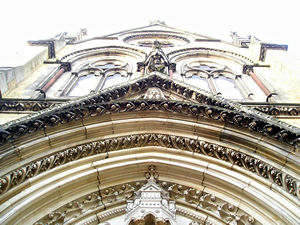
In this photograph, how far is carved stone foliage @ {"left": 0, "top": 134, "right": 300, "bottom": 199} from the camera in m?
6.06

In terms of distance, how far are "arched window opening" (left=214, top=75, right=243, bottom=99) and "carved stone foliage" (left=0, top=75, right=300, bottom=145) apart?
3816 millimetres

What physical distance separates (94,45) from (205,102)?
12298 millimetres

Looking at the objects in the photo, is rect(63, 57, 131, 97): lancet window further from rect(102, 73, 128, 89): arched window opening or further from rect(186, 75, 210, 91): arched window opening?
rect(186, 75, 210, 91): arched window opening

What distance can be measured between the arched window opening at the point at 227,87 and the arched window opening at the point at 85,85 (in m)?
5.35

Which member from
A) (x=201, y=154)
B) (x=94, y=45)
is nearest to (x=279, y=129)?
(x=201, y=154)

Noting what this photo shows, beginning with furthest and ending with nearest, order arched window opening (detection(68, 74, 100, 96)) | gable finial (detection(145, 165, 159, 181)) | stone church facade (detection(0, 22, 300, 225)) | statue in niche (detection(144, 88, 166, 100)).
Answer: arched window opening (detection(68, 74, 100, 96)), statue in niche (detection(144, 88, 166, 100)), gable finial (detection(145, 165, 159, 181)), stone church facade (detection(0, 22, 300, 225))

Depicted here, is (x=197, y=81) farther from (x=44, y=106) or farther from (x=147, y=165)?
(x=147, y=165)

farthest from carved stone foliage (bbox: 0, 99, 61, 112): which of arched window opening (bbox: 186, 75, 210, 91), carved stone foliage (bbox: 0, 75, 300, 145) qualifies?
arched window opening (bbox: 186, 75, 210, 91)

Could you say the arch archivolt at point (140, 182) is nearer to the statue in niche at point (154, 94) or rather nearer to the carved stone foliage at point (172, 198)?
the carved stone foliage at point (172, 198)

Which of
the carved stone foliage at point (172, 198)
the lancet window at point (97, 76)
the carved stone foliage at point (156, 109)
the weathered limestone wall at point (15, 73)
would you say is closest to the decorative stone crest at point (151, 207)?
the carved stone foliage at point (172, 198)

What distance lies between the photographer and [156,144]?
8094 millimetres

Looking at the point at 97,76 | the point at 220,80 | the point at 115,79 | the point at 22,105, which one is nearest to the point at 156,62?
the point at 115,79

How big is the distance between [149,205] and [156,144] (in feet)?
6.56

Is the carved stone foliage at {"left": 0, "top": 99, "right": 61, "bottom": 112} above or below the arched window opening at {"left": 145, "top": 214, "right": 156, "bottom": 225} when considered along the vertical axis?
above
